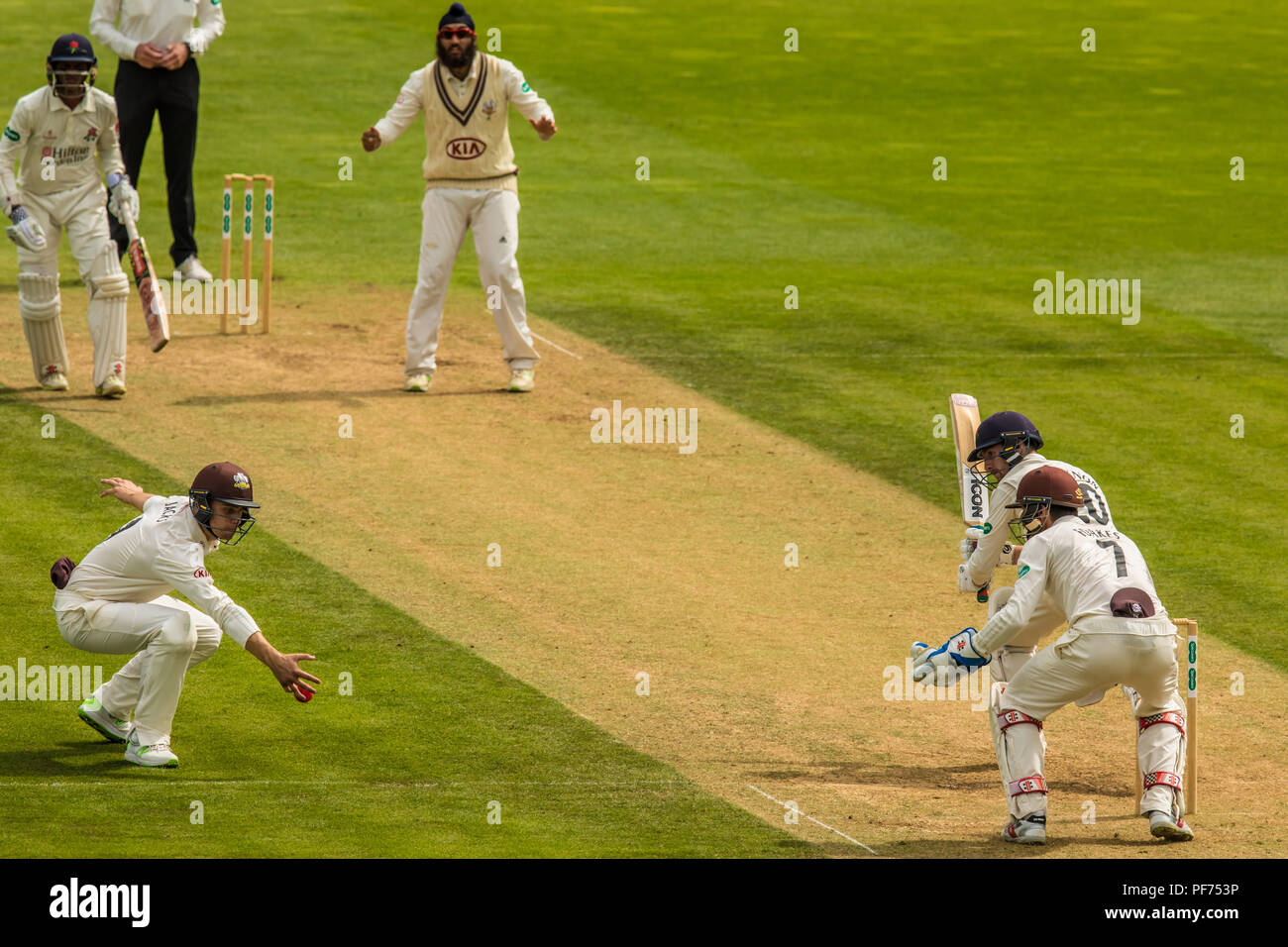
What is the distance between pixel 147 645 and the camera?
9695mm

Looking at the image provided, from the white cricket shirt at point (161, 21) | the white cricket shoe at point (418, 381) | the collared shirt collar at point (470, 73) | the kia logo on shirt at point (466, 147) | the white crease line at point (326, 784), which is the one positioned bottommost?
the white crease line at point (326, 784)

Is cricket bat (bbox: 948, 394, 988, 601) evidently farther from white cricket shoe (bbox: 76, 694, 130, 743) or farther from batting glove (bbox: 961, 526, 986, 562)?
white cricket shoe (bbox: 76, 694, 130, 743)

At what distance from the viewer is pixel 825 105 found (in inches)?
1159

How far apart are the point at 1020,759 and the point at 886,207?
16.1 m

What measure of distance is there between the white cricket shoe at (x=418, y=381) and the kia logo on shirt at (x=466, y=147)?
1.88 m

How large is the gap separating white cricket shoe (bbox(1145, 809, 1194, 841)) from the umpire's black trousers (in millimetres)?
12413


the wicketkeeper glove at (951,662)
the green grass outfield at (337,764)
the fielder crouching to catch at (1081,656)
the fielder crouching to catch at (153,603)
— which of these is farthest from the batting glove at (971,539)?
the fielder crouching to catch at (153,603)

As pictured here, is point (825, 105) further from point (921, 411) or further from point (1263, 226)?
point (921, 411)

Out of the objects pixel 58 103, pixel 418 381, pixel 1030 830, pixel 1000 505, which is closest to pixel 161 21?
pixel 58 103

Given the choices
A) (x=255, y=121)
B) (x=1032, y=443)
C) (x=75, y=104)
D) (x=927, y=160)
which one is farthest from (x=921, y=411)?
(x=255, y=121)

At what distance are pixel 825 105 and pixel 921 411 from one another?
13.9 metres

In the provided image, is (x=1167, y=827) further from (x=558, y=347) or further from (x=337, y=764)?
(x=558, y=347)

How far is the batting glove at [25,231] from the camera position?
14586 mm

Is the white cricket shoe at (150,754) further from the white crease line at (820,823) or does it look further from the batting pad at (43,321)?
the batting pad at (43,321)
